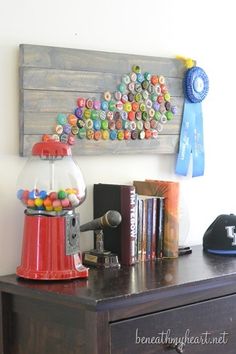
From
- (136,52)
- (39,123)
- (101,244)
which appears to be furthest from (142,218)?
(136,52)

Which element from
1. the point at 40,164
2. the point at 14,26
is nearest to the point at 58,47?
the point at 14,26

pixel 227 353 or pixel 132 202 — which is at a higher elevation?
pixel 132 202

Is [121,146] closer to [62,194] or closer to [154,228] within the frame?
[154,228]

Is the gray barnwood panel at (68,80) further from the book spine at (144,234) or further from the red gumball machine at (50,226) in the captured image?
the book spine at (144,234)

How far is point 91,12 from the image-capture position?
2166 mm

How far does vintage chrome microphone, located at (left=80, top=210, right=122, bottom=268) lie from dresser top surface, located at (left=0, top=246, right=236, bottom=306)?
35 millimetres

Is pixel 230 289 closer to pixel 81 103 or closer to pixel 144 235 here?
pixel 144 235

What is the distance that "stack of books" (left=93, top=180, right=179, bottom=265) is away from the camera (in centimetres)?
205

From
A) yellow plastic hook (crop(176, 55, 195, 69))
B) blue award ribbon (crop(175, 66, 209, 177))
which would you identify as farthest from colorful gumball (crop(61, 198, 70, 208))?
yellow plastic hook (crop(176, 55, 195, 69))

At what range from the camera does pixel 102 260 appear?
6.56 ft

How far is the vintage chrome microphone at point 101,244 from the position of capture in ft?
6.42

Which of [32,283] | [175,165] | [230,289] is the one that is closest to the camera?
[32,283]

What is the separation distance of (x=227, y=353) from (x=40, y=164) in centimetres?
78

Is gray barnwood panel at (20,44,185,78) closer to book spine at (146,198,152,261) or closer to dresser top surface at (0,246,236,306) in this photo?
book spine at (146,198,152,261)
